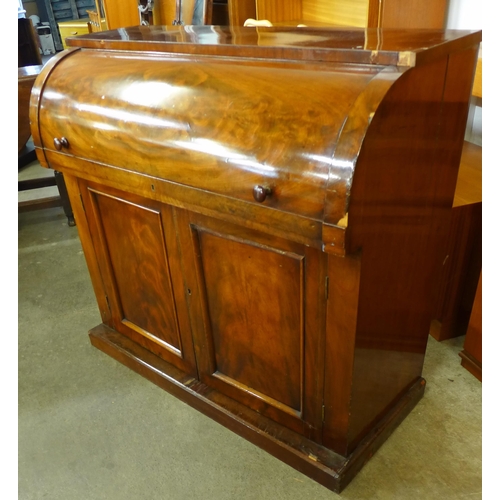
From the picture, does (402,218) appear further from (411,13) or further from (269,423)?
(411,13)

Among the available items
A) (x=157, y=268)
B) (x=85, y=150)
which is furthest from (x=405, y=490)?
(x=85, y=150)

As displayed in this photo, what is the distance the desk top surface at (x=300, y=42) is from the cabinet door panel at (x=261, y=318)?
1.51 feet

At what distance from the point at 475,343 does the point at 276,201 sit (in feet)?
3.80

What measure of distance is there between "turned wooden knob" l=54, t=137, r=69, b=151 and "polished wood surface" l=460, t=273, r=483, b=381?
1.48m

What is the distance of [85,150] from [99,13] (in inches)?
139

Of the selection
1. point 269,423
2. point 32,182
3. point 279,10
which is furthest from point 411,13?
point 32,182

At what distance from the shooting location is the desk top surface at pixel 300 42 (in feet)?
3.58

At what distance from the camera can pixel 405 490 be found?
146cm

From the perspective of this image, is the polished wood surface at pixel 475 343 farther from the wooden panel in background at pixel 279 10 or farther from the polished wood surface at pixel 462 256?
the wooden panel in background at pixel 279 10

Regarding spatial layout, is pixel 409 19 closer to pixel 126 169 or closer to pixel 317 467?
pixel 126 169

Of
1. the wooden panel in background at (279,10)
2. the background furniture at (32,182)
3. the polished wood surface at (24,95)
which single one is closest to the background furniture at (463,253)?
the wooden panel in background at (279,10)

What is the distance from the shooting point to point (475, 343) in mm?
1822

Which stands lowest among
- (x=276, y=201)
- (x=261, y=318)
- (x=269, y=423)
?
(x=269, y=423)

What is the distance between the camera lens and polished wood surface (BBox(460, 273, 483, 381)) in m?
1.77
